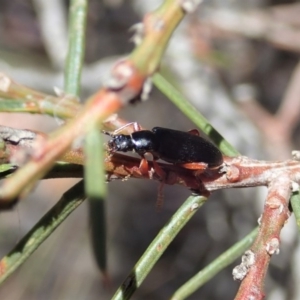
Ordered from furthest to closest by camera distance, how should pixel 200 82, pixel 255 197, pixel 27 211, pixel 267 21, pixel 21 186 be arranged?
pixel 27 211, pixel 267 21, pixel 200 82, pixel 255 197, pixel 21 186

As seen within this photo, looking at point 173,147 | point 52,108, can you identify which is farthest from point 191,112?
point 52,108

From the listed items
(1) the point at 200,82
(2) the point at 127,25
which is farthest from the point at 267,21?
(2) the point at 127,25

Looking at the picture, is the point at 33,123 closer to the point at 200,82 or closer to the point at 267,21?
the point at 200,82

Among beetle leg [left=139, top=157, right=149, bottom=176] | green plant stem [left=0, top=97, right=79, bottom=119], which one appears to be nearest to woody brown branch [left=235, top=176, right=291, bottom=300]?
beetle leg [left=139, top=157, right=149, bottom=176]

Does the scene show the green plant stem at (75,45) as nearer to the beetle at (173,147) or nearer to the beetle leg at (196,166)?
the beetle at (173,147)

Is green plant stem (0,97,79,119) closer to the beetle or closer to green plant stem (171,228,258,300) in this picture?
the beetle

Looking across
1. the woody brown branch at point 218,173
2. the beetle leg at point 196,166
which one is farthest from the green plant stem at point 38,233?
the beetle leg at point 196,166
